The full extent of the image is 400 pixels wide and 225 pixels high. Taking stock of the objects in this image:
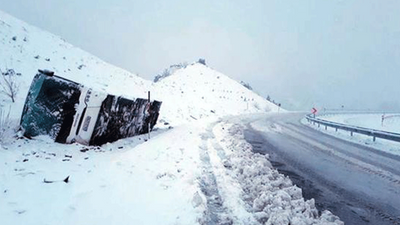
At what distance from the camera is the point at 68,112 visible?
8656mm

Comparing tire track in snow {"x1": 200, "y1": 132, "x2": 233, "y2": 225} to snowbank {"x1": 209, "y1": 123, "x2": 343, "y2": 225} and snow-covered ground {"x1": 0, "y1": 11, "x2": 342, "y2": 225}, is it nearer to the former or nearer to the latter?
snow-covered ground {"x1": 0, "y1": 11, "x2": 342, "y2": 225}

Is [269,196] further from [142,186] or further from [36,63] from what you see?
[36,63]

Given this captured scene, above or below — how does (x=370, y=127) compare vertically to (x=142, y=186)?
above

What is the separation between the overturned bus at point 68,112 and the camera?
27.1 feet

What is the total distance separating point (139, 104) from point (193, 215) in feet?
28.8

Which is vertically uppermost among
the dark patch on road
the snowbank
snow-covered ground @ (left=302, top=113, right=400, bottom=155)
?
snow-covered ground @ (left=302, top=113, right=400, bottom=155)

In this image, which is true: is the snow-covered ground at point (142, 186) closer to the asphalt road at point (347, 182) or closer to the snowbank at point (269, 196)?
the snowbank at point (269, 196)

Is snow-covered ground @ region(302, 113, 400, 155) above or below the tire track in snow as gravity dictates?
above

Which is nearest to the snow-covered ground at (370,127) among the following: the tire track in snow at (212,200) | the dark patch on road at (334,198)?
the dark patch on road at (334,198)

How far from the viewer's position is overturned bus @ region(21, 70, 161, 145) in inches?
326

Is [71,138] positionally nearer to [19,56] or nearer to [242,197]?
[242,197]

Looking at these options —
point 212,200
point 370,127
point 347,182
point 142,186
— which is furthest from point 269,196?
point 370,127

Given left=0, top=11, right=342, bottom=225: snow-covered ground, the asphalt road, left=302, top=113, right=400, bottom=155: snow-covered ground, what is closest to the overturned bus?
left=0, top=11, right=342, bottom=225: snow-covered ground

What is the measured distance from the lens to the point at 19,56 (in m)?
19.1
